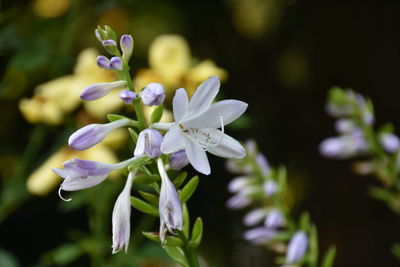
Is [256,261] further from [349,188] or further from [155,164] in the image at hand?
[155,164]

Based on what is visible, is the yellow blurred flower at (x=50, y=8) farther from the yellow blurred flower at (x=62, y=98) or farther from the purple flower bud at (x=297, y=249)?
the purple flower bud at (x=297, y=249)

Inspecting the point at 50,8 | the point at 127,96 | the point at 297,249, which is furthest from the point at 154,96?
the point at 50,8

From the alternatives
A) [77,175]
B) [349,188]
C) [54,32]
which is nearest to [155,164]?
[77,175]

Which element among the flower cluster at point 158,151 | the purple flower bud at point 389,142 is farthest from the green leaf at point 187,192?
the purple flower bud at point 389,142

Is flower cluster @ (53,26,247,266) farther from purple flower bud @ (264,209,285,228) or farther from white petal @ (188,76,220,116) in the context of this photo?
purple flower bud @ (264,209,285,228)

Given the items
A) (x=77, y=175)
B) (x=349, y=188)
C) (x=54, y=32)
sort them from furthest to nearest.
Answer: (x=349, y=188) < (x=54, y=32) < (x=77, y=175)

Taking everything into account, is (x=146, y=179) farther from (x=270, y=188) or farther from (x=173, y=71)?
(x=173, y=71)

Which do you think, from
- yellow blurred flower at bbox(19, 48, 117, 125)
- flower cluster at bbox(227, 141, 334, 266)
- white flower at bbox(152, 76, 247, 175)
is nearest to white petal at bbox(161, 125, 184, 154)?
white flower at bbox(152, 76, 247, 175)
